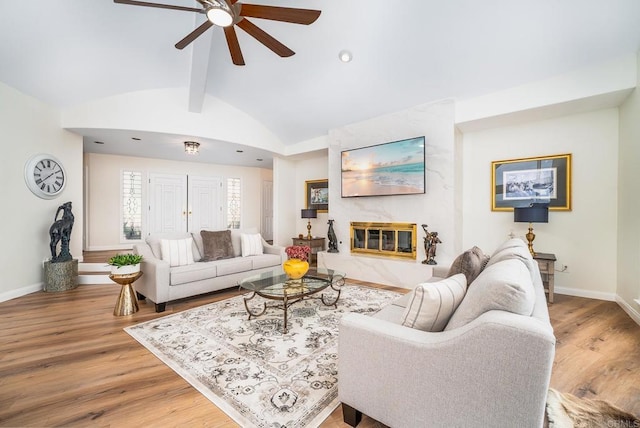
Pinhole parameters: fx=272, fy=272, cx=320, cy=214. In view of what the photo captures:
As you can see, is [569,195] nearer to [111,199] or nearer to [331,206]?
[331,206]

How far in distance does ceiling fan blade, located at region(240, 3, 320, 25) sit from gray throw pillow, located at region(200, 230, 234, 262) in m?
2.87

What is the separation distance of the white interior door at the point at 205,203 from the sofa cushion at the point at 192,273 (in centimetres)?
418

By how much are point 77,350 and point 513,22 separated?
5.06m

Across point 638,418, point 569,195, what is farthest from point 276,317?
point 569,195

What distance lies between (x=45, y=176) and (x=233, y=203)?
4240 millimetres

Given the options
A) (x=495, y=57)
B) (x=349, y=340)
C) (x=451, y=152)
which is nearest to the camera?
(x=349, y=340)

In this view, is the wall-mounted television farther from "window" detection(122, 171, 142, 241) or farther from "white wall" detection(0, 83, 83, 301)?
"window" detection(122, 171, 142, 241)

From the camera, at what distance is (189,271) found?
11.0ft

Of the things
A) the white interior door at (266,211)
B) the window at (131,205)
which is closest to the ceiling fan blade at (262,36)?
the window at (131,205)

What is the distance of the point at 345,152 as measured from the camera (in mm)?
4949

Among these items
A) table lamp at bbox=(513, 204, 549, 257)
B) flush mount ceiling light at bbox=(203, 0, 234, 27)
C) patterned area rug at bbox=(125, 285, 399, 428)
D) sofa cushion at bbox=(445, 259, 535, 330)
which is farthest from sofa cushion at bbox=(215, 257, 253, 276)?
table lamp at bbox=(513, 204, 549, 257)

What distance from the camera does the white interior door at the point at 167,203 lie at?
6.83m

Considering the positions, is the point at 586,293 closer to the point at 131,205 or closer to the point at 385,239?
the point at 385,239

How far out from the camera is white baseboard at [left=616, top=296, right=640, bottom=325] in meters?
2.74
